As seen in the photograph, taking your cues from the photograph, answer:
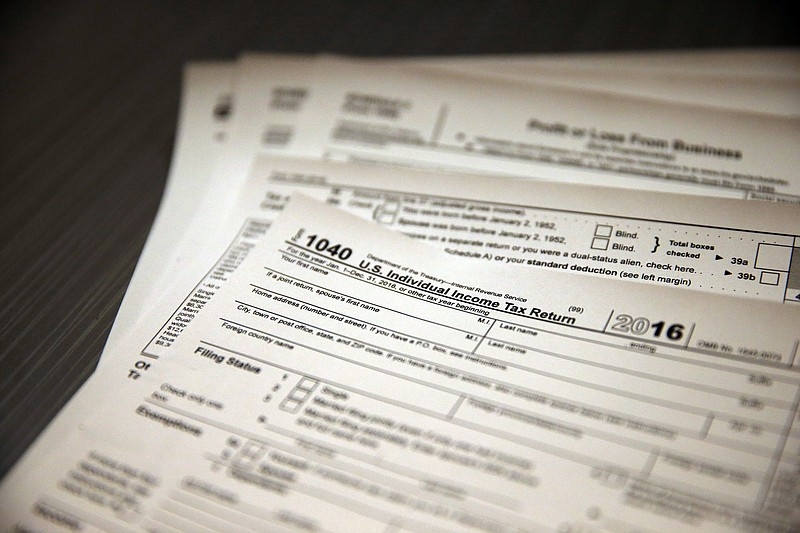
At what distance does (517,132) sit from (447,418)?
0.25 meters

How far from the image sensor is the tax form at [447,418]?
1.04 ft

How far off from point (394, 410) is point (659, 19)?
455mm

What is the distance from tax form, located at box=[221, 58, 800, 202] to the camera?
48 cm

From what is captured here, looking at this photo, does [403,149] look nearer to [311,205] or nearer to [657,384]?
[311,205]

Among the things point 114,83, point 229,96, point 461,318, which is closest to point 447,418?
point 461,318

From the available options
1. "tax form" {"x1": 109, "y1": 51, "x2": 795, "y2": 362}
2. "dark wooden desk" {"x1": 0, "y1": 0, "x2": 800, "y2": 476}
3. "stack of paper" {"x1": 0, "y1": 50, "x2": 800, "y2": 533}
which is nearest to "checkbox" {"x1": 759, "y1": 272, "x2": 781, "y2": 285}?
"stack of paper" {"x1": 0, "y1": 50, "x2": 800, "y2": 533}

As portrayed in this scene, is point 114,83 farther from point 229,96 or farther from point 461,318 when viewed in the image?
point 461,318

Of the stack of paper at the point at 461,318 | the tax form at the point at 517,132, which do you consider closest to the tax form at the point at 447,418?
the stack of paper at the point at 461,318

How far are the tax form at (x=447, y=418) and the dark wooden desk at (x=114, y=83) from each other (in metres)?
0.07

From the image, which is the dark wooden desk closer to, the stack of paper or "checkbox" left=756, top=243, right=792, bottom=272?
the stack of paper

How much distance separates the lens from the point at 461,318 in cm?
40

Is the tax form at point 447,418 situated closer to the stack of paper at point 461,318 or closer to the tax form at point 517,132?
the stack of paper at point 461,318

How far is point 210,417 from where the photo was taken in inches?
14.1

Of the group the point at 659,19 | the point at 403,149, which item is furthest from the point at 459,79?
the point at 659,19
